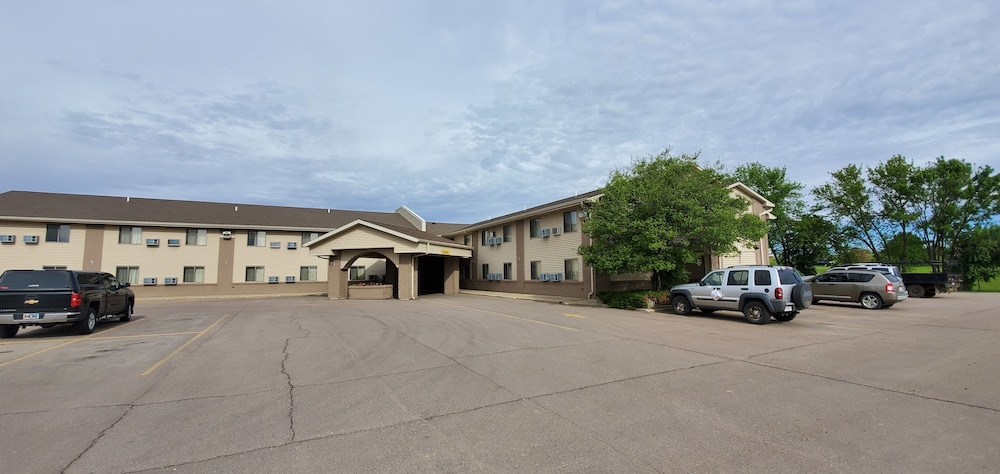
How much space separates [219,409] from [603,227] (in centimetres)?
1636

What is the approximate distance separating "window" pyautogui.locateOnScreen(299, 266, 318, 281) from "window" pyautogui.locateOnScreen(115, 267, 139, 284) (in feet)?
33.7

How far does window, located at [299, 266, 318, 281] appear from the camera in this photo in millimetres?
35000

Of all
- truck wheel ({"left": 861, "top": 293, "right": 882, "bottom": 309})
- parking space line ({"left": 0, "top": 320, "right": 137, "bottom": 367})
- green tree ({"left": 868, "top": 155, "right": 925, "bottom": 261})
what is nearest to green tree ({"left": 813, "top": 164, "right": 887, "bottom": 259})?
green tree ({"left": 868, "top": 155, "right": 925, "bottom": 261})

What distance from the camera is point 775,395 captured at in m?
5.98

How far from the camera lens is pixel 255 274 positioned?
33.5m

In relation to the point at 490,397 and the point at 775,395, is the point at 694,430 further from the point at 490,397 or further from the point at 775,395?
the point at 490,397

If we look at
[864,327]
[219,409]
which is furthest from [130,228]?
[864,327]

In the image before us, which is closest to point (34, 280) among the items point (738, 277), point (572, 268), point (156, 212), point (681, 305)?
point (681, 305)

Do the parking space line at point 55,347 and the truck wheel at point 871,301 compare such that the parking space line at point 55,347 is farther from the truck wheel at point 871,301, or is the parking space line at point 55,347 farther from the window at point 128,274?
the truck wheel at point 871,301

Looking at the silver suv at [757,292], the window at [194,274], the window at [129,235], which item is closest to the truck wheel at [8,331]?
the silver suv at [757,292]

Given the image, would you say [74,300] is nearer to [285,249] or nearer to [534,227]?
[534,227]

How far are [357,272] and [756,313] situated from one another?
1140 inches

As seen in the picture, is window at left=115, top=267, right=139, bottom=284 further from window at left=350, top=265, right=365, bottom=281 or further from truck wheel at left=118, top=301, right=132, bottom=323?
truck wheel at left=118, top=301, right=132, bottom=323

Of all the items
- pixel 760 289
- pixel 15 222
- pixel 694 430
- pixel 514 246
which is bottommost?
pixel 694 430
